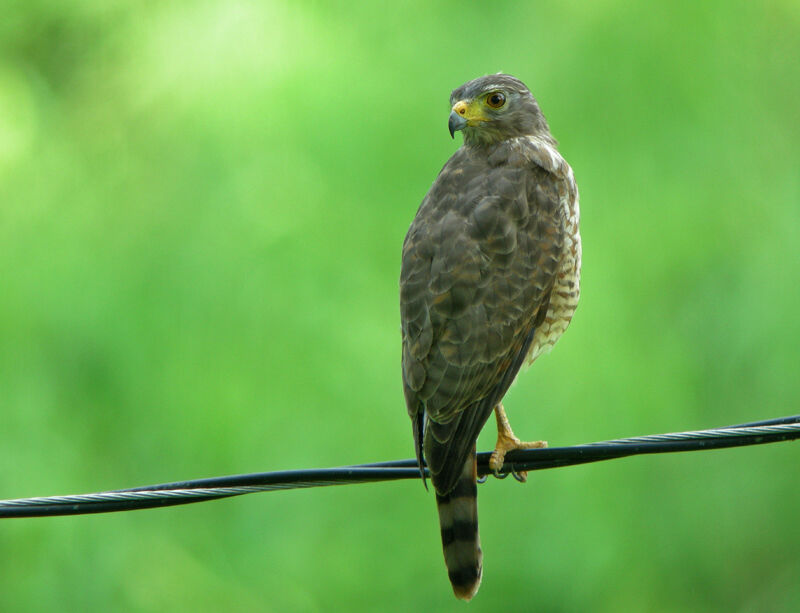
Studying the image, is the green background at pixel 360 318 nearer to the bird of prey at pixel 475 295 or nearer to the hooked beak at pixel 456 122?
the bird of prey at pixel 475 295

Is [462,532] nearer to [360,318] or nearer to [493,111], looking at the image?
[493,111]


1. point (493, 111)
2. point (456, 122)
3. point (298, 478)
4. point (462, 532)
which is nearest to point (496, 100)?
point (493, 111)

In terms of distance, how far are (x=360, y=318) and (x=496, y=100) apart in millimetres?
2581

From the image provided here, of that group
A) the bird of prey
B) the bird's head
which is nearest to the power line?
the bird of prey

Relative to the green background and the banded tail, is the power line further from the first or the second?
the green background

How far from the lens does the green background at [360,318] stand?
7312 mm

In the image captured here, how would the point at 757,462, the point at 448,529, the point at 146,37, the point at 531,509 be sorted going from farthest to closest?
the point at 146,37 → the point at 757,462 → the point at 531,509 → the point at 448,529

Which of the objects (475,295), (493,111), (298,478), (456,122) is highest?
(493,111)

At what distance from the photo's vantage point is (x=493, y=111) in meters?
5.15

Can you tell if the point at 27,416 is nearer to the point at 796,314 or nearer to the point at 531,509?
the point at 531,509

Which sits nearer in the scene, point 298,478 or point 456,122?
point 298,478

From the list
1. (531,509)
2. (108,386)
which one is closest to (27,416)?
(108,386)

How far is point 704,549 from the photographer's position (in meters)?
7.82

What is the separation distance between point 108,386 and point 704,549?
4222mm
